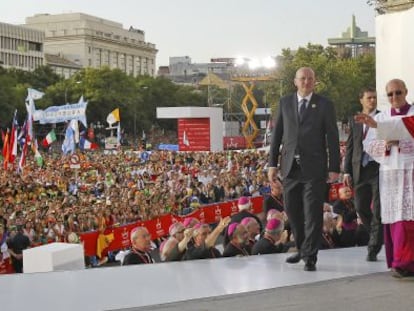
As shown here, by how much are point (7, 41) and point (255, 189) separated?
325 ft

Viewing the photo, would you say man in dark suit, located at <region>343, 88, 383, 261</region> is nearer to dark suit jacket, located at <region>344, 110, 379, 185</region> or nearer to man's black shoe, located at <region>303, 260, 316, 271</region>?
dark suit jacket, located at <region>344, 110, 379, 185</region>

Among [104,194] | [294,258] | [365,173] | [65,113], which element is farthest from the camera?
[65,113]

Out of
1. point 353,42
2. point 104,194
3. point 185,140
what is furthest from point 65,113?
point 353,42

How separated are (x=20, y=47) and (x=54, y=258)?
374 ft

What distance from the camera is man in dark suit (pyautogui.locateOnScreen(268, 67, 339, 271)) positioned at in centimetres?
587

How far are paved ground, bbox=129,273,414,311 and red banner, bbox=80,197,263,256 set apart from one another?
8.70 metres

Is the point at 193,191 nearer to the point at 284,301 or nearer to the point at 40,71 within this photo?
the point at 284,301

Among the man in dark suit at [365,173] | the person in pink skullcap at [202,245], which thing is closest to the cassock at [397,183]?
the man in dark suit at [365,173]

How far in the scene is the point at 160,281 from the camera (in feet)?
18.8

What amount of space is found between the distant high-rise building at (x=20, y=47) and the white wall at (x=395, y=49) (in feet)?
341

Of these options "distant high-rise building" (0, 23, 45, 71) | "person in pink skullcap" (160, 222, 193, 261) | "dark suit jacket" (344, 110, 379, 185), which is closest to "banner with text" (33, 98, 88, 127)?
"person in pink skullcap" (160, 222, 193, 261)

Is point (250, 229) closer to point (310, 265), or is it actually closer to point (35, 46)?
point (310, 265)

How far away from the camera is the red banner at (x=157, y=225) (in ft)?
46.1

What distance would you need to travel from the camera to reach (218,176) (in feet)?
78.6
